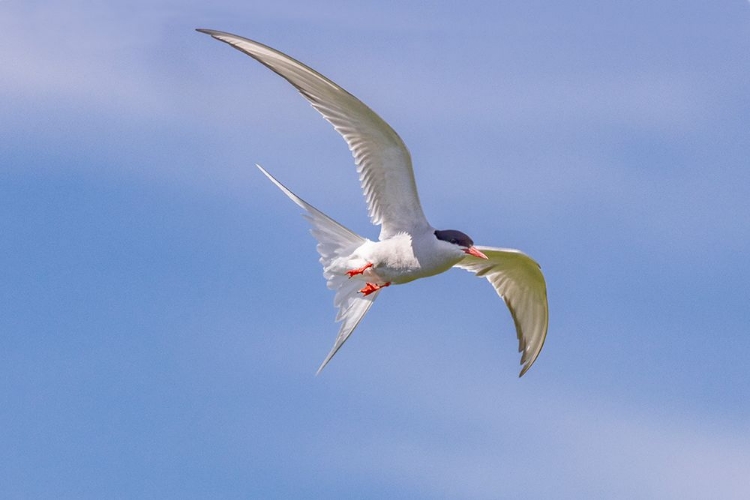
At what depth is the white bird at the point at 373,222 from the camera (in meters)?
11.7

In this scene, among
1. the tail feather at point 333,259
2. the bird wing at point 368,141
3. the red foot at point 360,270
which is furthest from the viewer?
the tail feather at point 333,259

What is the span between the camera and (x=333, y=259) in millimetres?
13188

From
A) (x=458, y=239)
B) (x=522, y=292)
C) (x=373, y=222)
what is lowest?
(x=522, y=292)

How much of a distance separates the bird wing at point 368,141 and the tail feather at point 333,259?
56 cm

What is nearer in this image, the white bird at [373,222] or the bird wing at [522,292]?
the white bird at [373,222]

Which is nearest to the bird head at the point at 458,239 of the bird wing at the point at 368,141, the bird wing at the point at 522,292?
the bird wing at the point at 368,141

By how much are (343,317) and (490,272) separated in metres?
2.49

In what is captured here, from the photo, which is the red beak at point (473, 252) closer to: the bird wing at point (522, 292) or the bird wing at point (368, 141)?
the bird wing at point (368, 141)

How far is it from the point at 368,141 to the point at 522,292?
12.4 feet

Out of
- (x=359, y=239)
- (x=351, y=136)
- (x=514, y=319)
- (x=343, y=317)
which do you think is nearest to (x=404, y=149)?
(x=351, y=136)

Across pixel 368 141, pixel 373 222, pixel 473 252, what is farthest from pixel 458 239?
pixel 368 141

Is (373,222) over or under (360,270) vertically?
over

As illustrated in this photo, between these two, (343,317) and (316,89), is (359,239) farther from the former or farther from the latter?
(316,89)

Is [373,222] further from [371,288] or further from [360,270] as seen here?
[371,288]
